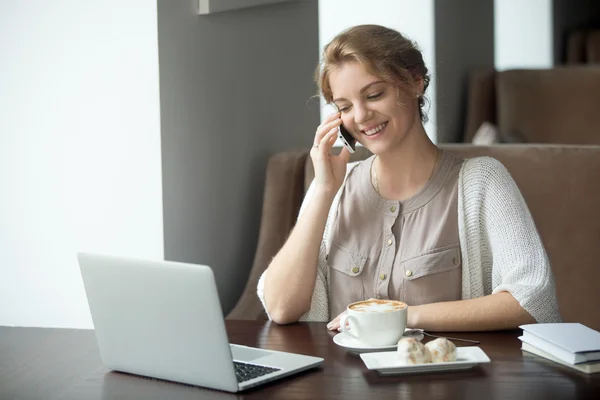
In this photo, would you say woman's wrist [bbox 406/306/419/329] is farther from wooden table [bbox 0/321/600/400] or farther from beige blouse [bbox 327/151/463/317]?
beige blouse [bbox 327/151/463/317]

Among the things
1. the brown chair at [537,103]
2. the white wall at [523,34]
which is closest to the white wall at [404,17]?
the brown chair at [537,103]

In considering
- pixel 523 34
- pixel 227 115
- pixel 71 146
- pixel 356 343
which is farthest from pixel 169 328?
pixel 523 34

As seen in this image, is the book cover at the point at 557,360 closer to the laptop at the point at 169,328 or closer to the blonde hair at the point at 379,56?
the laptop at the point at 169,328

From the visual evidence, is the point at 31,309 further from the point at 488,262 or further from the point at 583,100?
the point at 583,100

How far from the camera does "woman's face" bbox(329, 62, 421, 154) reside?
185 centimetres

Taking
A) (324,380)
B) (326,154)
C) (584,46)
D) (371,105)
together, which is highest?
(584,46)

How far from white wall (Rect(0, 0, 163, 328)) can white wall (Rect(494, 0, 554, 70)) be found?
3.34 meters

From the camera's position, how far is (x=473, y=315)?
1630 mm

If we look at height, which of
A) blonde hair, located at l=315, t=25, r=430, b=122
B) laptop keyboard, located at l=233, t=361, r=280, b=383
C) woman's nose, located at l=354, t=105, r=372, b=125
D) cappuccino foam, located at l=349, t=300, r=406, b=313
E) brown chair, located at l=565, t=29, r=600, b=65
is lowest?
laptop keyboard, located at l=233, t=361, r=280, b=383

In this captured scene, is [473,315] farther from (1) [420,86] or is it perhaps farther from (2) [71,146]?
(2) [71,146]

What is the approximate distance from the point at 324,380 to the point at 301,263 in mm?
578

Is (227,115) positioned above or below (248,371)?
above

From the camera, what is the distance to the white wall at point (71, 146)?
207 centimetres

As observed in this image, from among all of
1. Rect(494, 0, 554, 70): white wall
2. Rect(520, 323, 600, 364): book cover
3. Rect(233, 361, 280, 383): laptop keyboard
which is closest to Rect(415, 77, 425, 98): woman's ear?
Rect(520, 323, 600, 364): book cover
